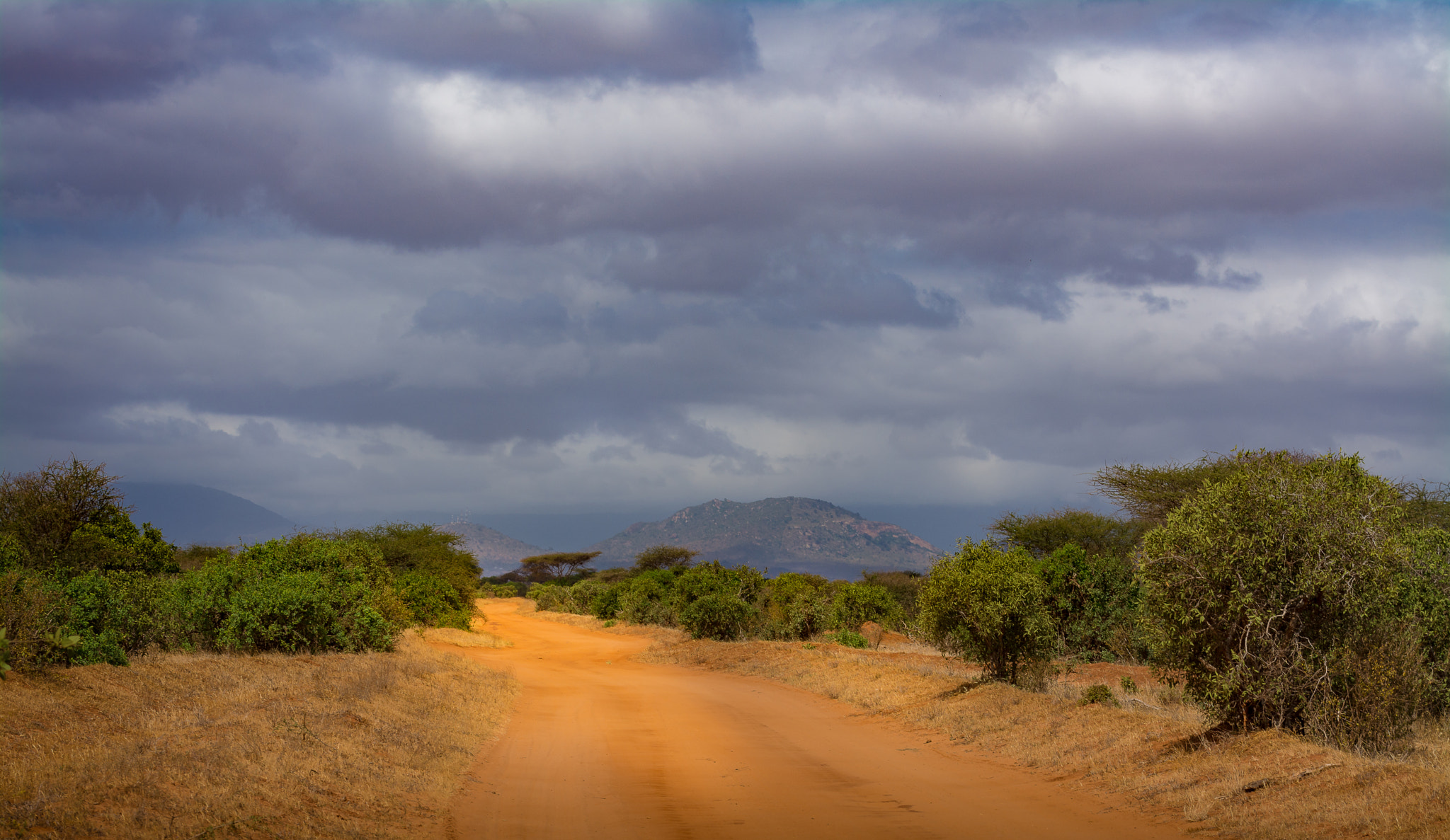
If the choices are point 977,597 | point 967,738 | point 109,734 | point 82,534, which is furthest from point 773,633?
point 109,734

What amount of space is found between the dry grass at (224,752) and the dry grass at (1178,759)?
837 centimetres

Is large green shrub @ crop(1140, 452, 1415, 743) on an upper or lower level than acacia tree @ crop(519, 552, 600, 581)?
upper

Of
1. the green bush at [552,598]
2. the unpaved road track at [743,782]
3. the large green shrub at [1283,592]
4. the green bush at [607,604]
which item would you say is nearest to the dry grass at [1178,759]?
the unpaved road track at [743,782]

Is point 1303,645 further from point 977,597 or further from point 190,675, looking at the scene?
point 190,675

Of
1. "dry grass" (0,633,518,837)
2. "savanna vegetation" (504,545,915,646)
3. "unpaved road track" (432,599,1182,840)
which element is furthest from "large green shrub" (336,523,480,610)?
"dry grass" (0,633,518,837)

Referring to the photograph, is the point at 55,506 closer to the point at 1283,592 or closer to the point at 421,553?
the point at 421,553

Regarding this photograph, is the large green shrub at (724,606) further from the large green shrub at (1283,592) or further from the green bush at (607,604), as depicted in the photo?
the large green shrub at (1283,592)

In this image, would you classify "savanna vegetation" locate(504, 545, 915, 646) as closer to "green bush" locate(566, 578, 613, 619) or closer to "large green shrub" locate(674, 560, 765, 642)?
"large green shrub" locate(674, 560, 765, 642)

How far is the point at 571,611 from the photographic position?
2483 inches

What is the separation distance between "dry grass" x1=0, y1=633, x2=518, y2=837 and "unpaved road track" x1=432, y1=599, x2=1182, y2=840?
0.87 m

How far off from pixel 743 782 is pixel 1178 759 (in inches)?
228

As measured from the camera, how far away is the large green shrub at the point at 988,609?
18.7 metres

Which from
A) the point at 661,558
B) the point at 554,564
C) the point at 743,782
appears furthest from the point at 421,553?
the point at 554,564

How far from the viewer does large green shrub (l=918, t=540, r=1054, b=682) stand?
1873 cm
